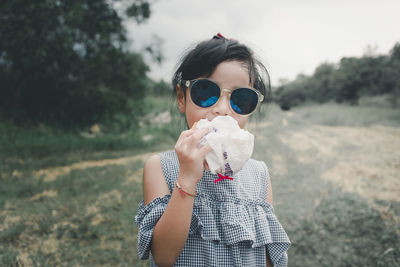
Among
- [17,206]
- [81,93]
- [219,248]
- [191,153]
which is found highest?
[81,93]

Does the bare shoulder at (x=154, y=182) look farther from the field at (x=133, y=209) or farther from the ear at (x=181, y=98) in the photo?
the field at (x=133, y=209)

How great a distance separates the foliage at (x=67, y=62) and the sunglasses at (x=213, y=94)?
6477 mm

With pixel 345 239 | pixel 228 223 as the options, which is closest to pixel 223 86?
pixel 228 223

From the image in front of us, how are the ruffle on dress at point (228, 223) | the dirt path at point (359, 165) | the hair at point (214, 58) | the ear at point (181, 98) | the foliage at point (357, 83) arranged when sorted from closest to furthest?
1. the ruffle on dress at point (228, 223)
2. the hair at point (214, 58)
3. the ear at point (181, 98)
4. the dirt path at point (359, 165)
5. the foliage at point (357, 83)

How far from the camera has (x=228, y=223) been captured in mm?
1236

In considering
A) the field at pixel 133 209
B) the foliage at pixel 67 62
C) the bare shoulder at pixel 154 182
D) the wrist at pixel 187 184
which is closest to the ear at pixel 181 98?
the bare shoulder at pixel 154 182

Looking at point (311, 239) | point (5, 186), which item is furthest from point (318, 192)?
point (5, 186)

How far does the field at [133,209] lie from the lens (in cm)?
229

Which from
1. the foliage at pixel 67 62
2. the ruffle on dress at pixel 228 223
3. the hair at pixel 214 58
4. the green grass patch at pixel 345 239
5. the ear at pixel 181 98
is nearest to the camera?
the ruffle on dress at pixel 228 223

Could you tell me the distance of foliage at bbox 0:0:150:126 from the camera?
6219mm

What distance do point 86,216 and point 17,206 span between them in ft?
3.42

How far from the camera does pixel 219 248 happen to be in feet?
4.07

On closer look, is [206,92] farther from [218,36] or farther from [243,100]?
[218,36]

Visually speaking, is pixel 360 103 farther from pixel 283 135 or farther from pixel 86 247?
pixel 86 247
